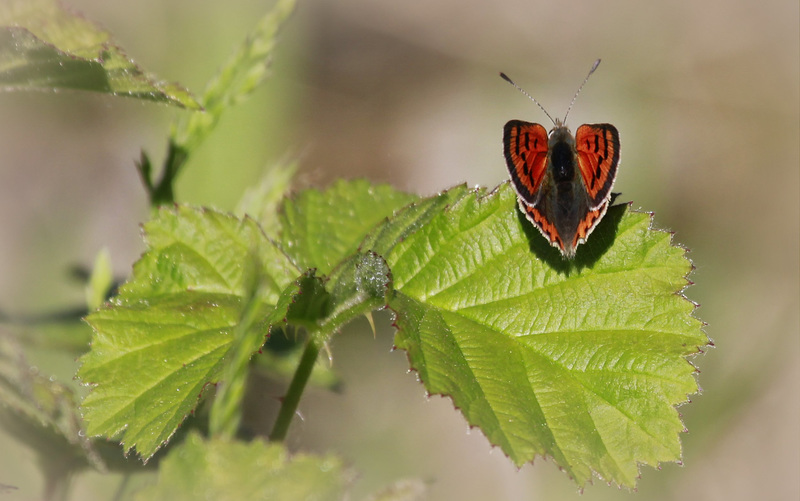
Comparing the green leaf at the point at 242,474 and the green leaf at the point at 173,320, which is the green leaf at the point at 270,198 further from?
the green leaf at the point at 242,474

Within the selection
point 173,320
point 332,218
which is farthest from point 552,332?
point 173,320

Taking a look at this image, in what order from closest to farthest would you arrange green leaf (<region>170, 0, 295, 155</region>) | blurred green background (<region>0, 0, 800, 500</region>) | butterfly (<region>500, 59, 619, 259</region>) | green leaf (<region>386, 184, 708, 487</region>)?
green leaf (<region>386, 184, 708, 487</region>) < butterfly (<region>500, 59, 619, 259</region>) < green leaf (<region>170, 0, 295, 155</region>) < blurred green background (<region>0, 0, 800, 500</region>)

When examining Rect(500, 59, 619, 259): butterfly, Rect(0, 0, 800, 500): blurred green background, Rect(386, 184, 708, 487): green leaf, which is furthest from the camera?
Rect(0, 0, 800, 500): blurred green background

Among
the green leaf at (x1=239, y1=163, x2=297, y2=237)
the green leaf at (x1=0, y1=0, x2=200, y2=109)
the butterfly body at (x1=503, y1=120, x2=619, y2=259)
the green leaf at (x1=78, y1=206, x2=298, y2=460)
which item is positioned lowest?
the green leaf at (x1=78, y1=206, x2=298, y2=460)

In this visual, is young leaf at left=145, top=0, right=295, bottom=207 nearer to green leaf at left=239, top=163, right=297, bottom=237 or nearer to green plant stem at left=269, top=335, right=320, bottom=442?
green leaf at left=239, top=163, right=297, bottom=237

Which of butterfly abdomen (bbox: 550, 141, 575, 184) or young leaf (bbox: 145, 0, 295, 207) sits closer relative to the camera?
young leaf (bbox: 145, 0, 295, 207)

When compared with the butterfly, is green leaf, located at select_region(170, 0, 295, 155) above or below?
below

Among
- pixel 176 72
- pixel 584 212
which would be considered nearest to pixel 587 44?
pixel 176 72

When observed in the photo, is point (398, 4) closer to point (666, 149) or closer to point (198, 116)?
point (666, 149)

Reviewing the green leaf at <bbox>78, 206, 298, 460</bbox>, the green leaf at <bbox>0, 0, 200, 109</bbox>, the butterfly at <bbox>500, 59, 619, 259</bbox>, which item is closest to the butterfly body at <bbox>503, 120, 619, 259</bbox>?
the butterfly at <bbox>500, 59, 619, 259</bbox>
